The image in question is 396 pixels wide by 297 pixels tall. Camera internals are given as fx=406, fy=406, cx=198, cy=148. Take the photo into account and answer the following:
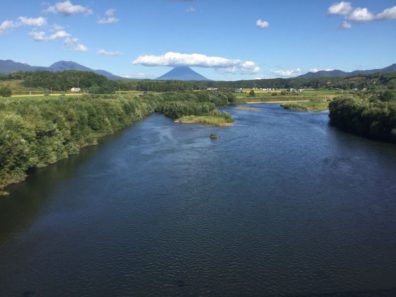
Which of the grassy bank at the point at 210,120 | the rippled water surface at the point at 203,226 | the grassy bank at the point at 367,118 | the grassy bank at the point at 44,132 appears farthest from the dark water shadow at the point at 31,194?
the grassy bank at the point at 367,118

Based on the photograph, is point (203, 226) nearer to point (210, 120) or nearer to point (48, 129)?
point (48, 129)

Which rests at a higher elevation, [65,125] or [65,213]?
[65,125]

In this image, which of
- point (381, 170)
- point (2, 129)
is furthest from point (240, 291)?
point (381, 170)

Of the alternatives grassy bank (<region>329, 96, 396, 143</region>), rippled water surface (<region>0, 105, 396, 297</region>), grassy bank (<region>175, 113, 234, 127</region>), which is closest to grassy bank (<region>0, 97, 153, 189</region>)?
rippled water surface (<region>0, 105, 396, 297</region>)

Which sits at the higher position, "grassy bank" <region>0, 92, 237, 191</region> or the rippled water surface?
"grassy bank" <region>0, 92, 237, 191</region>

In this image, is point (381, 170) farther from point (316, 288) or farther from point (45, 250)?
point (45, 250)

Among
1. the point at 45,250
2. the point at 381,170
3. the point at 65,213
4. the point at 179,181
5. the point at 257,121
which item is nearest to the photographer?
the point at 45,250

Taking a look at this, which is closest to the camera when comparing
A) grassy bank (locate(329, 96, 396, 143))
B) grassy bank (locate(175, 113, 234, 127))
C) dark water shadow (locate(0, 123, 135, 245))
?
dark water shadow (locate(0, 123, 135, 245))

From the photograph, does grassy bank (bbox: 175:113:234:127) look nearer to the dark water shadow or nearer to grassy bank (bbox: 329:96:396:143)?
grassy bank (bbox: 329:96:396:143)
